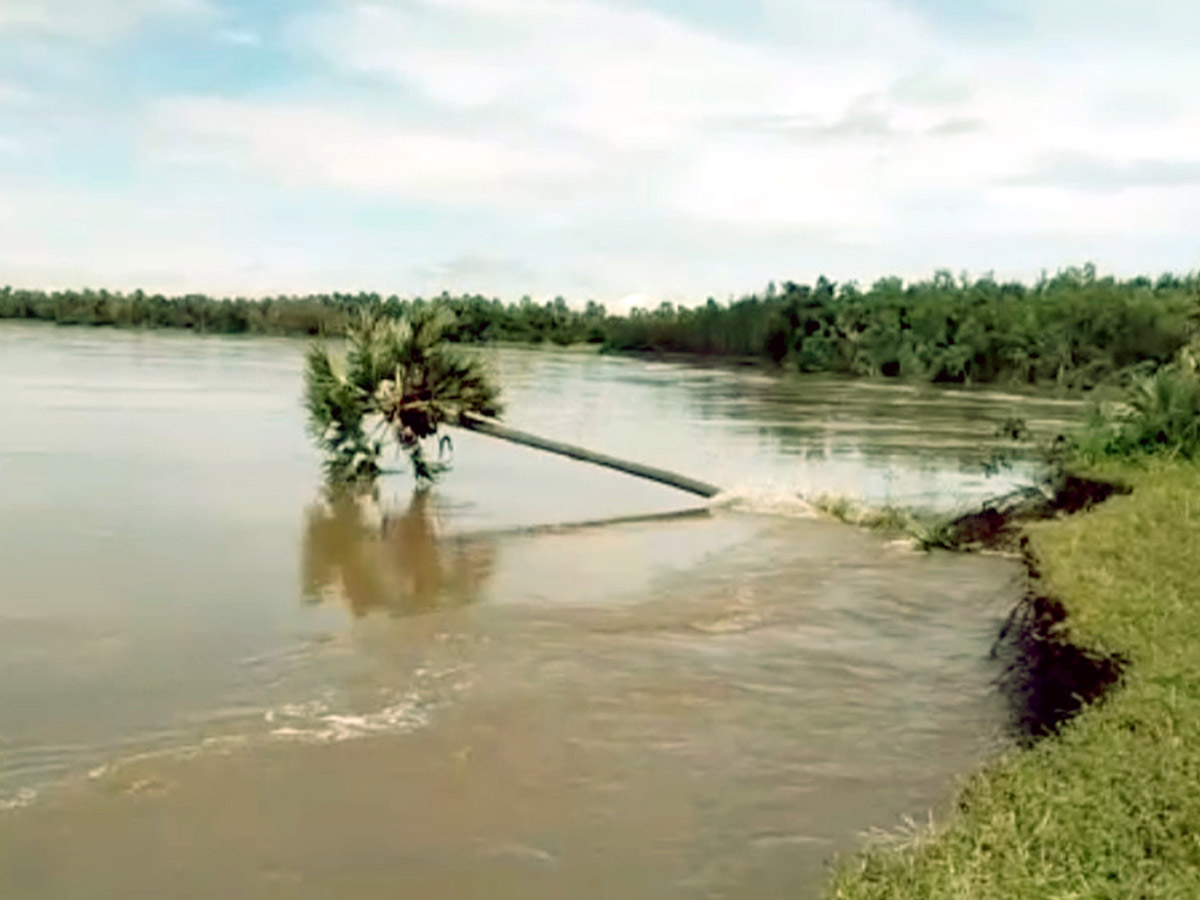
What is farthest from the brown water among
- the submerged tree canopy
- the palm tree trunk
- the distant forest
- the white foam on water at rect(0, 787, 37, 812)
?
the distant forest

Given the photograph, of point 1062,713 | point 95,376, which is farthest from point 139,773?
point 95,376

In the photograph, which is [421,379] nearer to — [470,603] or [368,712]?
[470,603]

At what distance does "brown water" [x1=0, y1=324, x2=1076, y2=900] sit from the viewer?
786 centimetres

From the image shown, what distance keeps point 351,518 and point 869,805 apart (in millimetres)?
13572

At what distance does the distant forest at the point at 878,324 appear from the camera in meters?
61.5

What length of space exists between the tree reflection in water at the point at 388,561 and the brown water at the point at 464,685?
0.25 feet

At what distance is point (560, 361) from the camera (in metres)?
79.4

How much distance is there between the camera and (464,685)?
11.3 m

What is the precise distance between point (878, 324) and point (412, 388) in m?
52.6

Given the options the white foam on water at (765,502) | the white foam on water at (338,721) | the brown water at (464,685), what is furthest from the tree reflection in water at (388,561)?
the white foam on water at (765,502)

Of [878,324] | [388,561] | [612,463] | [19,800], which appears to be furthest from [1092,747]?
[878,324]

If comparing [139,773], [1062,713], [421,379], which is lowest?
[139,773]

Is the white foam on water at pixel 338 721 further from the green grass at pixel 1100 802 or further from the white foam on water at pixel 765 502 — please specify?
the white foam on water at pixel 765 502

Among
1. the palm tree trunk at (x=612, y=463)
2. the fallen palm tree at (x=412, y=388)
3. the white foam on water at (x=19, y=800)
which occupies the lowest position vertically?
the white foam on water at (x=19, y=800)
